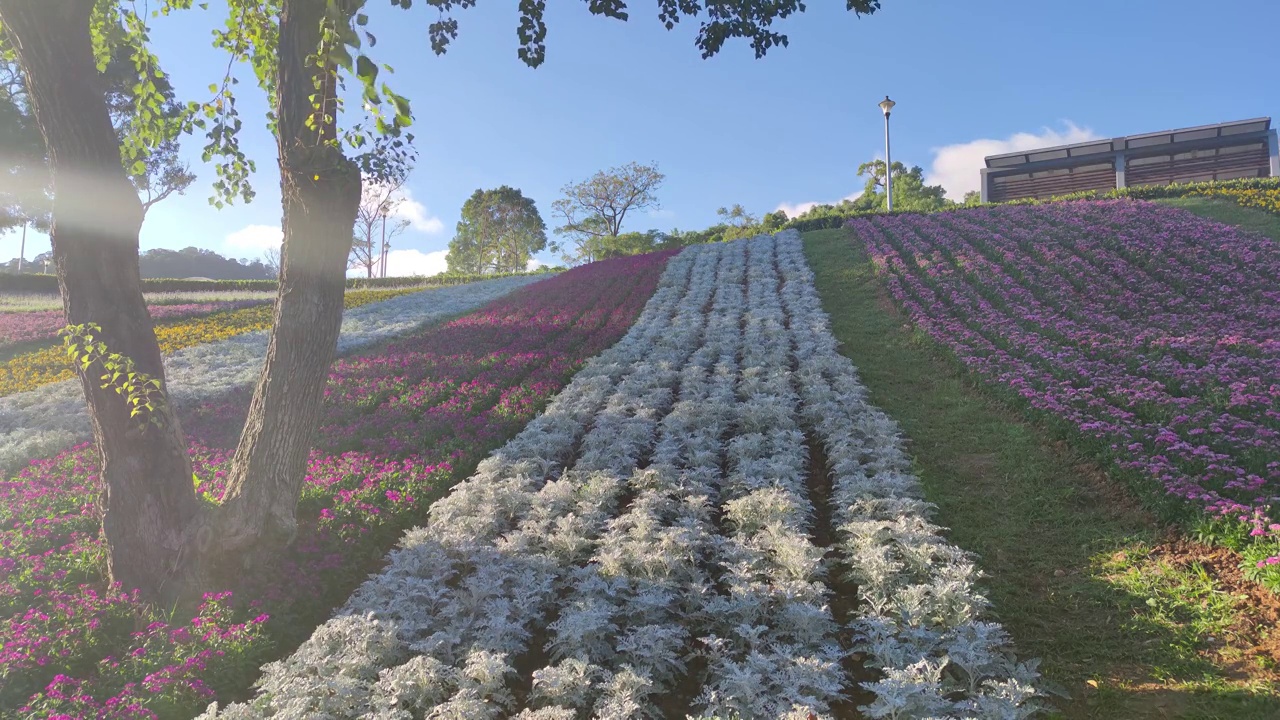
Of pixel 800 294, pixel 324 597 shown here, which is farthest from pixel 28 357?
pixel 800 294

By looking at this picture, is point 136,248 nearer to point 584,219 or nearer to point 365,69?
point 365,69

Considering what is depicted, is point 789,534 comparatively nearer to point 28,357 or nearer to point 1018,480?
point 1018,480

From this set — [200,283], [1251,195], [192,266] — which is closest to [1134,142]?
[1251,195]

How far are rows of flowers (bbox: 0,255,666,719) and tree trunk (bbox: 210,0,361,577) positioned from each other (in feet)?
1.40

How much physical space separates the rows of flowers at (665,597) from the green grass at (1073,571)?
447 millimetres

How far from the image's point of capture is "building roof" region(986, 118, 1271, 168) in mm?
33375

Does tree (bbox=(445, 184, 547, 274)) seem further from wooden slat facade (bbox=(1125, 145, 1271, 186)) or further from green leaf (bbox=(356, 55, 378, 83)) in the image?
green leaf (bbox=(356, 55, 378, 83))

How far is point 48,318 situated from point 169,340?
20.9ft

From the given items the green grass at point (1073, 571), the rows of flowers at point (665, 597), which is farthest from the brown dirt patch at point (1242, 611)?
the rows of flowers at point (665, 597)

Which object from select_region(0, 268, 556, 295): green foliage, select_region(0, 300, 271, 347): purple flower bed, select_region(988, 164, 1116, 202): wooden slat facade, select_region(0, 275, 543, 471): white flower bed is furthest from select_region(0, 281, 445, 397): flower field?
select_region(988, 164, 1116, 202): wooden slat facade

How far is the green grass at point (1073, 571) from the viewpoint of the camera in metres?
4.31

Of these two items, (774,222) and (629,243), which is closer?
(774,222)

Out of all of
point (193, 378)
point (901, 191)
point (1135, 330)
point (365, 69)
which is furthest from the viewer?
point (901, 191)

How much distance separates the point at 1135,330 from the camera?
1230 cm
